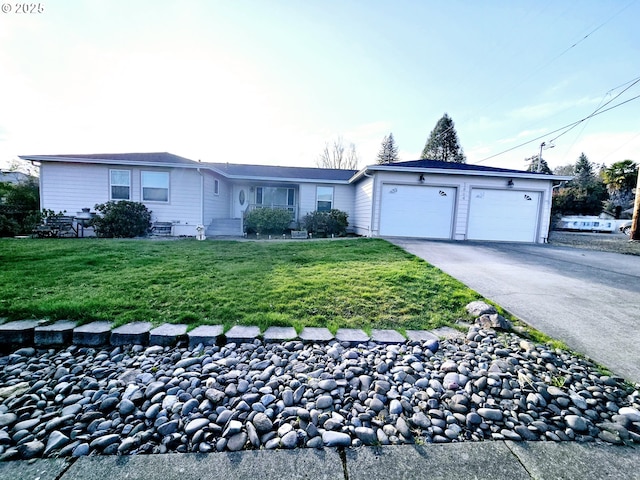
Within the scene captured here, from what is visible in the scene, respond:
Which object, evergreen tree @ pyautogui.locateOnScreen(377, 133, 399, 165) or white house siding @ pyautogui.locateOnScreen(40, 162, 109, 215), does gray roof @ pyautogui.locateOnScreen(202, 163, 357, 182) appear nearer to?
white house siding @ pyautogui.locateOnScreen(40, 162, 109, 215)

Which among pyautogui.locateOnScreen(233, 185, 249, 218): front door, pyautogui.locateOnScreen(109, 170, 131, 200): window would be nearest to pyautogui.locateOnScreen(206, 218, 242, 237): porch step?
pyautogui.locateOnScreen(233, 185, 249, 218): front door

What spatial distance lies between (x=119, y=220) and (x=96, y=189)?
245 centimetres

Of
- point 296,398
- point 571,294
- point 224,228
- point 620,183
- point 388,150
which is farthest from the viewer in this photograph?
point 388,150

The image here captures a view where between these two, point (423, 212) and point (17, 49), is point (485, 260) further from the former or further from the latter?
point (17, 49)

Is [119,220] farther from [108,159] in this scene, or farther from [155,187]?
[108,159]

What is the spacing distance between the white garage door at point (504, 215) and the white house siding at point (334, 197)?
559 centimetres

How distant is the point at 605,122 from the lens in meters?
11.8

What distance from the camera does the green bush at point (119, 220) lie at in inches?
374

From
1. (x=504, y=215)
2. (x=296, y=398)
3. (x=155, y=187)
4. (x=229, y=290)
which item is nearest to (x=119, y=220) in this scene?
(x=155, y=187)

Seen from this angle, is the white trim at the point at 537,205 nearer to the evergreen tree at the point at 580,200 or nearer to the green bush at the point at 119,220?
the green bush at the point at 119,220

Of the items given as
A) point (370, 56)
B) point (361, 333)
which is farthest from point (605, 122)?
point (361, 333)

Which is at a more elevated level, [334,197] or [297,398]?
[334,197]

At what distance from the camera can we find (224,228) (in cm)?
1191

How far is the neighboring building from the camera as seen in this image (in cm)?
1011
